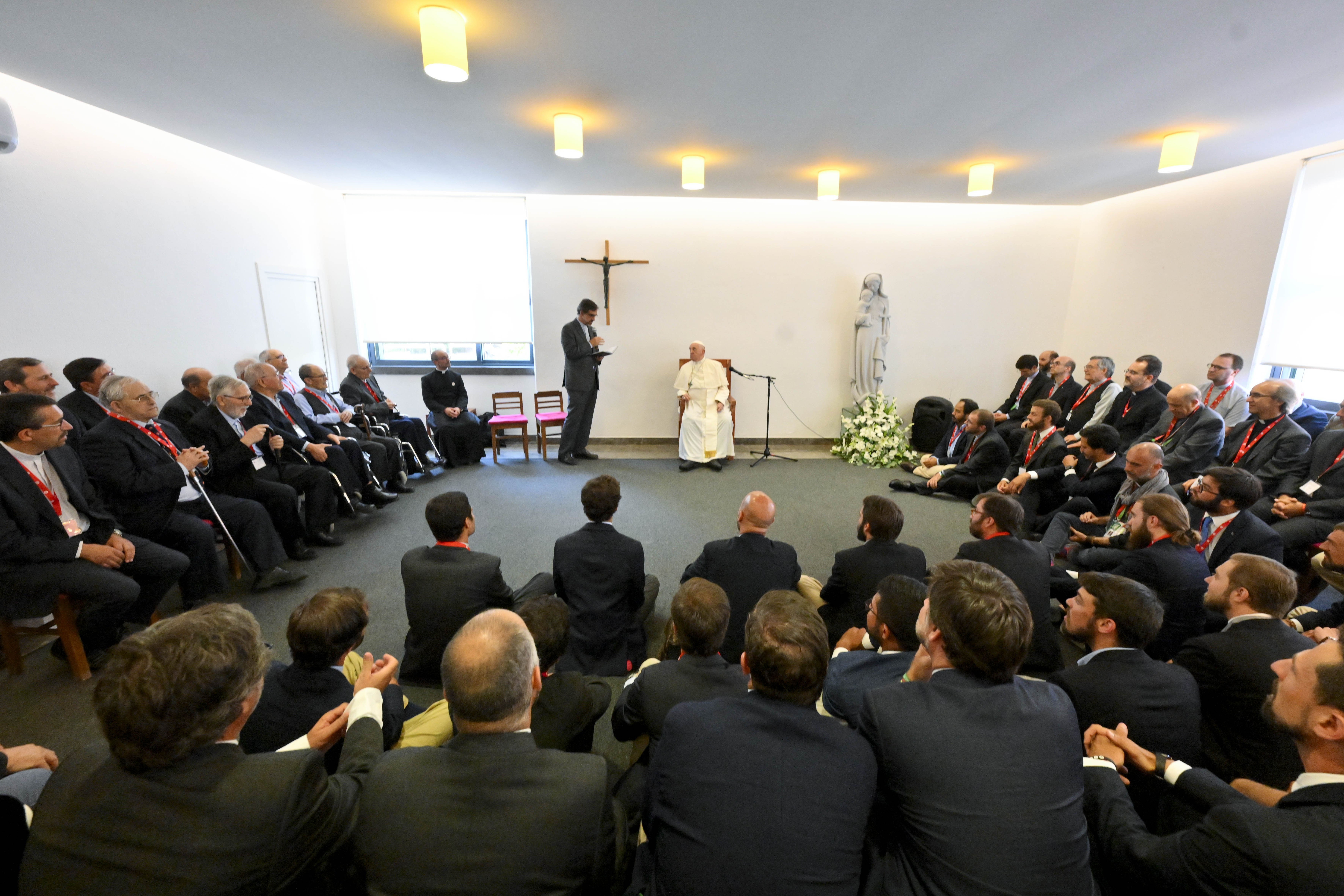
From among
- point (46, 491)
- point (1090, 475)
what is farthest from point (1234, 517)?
point (46, 491)

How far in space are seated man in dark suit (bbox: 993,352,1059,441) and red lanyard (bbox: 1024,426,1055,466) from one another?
1.45 metres

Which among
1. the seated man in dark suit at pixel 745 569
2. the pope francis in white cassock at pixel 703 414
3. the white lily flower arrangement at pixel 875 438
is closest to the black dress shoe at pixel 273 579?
the seated man in dark suit at pixel 745 569

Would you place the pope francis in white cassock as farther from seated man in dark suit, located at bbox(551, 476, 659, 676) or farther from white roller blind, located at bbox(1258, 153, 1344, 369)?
white roller blind, located at bbox(1258, 153, 1344, 369)

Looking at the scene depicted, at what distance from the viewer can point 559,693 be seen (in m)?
1.71

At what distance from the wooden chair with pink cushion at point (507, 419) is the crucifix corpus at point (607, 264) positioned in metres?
1.53

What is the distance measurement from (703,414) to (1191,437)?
4.17 metres

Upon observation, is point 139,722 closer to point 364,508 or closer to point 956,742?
point 956,742

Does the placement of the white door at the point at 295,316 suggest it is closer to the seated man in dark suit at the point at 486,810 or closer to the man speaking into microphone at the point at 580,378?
the man speaking into microphone at the point at 580,378

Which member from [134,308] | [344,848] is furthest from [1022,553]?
[134,308]

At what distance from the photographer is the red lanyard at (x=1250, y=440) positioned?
390cm

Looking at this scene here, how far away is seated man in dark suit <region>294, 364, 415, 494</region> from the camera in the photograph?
16.3 ft

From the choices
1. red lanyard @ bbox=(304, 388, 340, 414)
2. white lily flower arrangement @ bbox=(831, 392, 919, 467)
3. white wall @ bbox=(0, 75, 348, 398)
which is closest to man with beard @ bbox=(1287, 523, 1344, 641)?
white lily flower arrangement @ bbox=(831, 392, 919, 467)

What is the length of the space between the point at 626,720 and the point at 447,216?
22.5 feet

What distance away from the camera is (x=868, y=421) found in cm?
699
